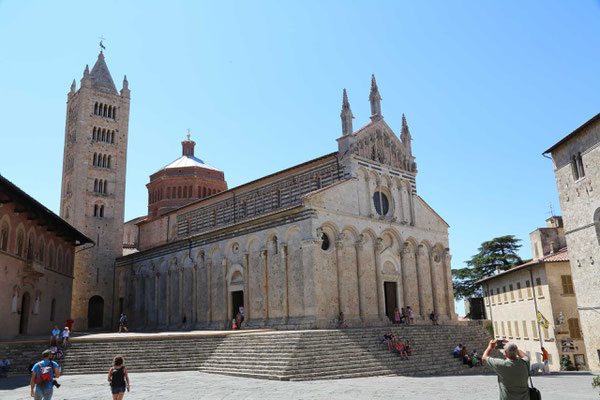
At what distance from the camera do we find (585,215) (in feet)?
69.7

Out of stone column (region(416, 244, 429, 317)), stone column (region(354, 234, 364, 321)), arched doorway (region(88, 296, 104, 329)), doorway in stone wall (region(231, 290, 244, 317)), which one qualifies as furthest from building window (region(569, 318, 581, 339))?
arched doorway (region(88, 296, 104, 329))

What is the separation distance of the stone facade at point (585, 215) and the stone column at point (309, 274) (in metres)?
11.8

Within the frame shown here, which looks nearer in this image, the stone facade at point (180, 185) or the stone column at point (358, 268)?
the stone column at point (358, 268)

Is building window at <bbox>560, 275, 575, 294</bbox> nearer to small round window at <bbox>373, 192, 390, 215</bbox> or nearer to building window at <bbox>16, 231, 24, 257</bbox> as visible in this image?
small round window at <bbox>373, 192, 390, 215</bbox>

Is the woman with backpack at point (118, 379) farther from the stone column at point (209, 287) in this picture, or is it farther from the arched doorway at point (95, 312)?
the arched doorway at point (95, 312)

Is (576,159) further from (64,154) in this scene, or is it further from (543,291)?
(64,154)

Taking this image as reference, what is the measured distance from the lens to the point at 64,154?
40.9 meters

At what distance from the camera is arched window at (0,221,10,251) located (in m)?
22.3

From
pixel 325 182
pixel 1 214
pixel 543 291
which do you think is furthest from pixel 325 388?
pixel 543 291

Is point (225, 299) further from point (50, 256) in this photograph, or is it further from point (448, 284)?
point (448, 284)

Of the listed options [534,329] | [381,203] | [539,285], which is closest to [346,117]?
[381,203]

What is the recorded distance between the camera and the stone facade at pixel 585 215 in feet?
67.6

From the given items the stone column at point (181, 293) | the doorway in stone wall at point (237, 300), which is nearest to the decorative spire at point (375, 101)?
the doorway in stone wall at point (237, 300)

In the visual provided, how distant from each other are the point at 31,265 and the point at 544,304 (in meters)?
29.2
